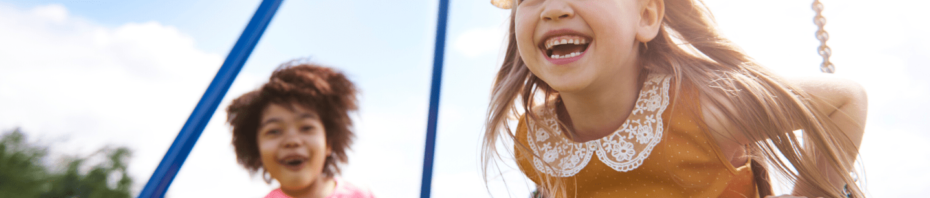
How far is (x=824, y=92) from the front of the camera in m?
0.63

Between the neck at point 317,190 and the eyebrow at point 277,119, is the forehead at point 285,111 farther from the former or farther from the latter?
the neck at point 317,190

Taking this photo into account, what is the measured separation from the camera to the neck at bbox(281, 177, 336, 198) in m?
0.82

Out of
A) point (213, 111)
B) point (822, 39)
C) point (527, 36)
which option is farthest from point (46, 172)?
point (822, 39)

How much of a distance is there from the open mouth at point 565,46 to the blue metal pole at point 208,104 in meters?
0.50

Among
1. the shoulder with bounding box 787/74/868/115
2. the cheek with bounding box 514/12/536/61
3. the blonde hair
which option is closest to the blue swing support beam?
the blonde hair

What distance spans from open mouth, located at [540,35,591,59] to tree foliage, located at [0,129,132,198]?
1.87m

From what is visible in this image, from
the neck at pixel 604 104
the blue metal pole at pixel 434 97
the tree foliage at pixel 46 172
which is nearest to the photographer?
the neck at pixel 604 104

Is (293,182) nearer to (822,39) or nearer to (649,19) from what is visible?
(649,19)

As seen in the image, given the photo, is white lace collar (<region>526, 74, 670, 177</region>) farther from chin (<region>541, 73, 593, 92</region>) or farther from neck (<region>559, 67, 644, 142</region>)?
chin (<region>541, 73, 593, 92</region>)

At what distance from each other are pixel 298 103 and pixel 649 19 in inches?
21.6

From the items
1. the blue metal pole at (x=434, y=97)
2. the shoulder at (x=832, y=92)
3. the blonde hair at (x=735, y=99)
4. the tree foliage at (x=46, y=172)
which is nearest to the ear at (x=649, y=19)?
the blonde hair at (x=735, y=99)

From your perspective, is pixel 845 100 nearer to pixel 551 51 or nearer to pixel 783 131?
pixel 783 131

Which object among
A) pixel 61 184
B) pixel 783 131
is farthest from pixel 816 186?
pixel 61 184

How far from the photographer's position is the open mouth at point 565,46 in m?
0.56
